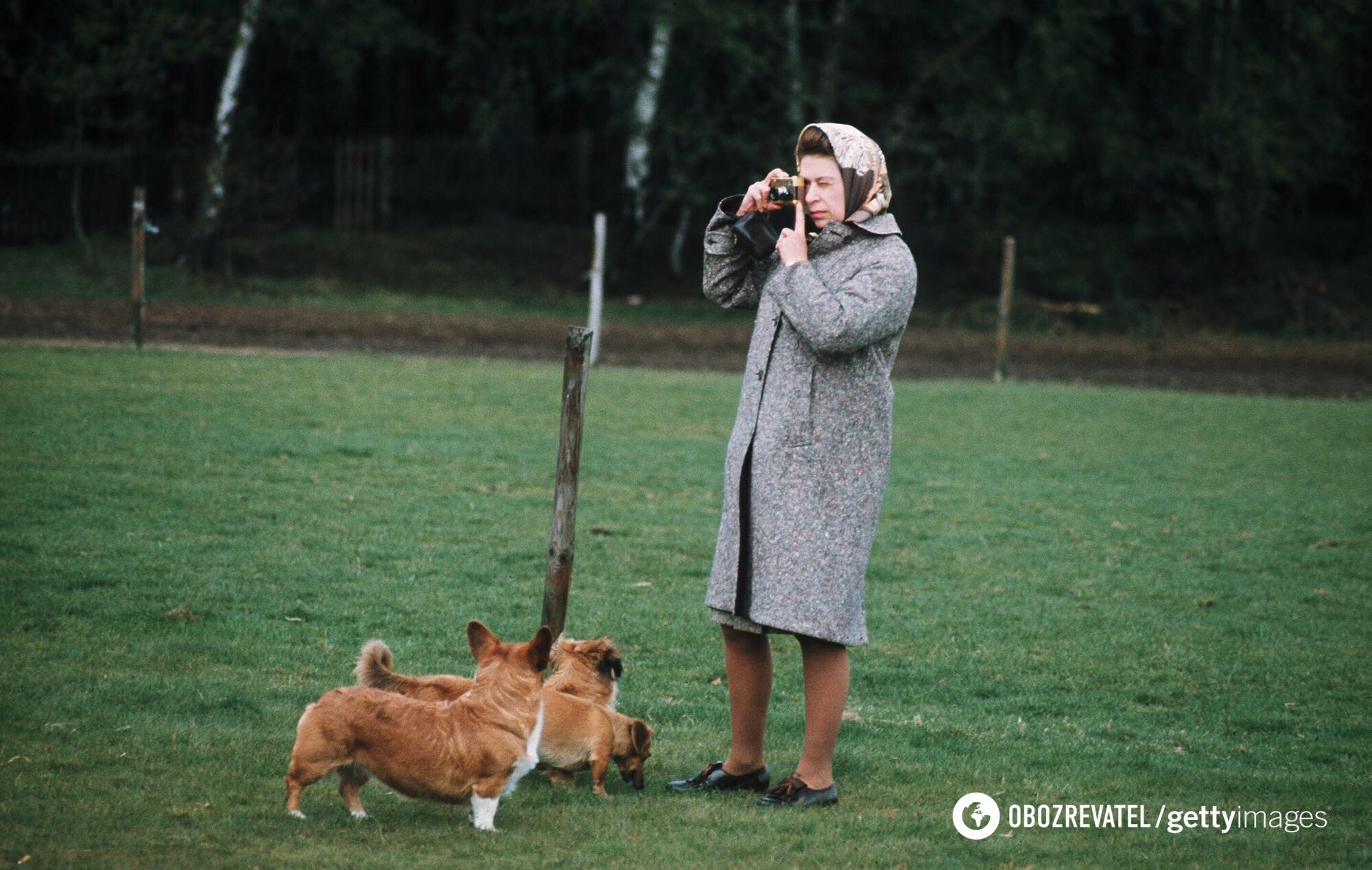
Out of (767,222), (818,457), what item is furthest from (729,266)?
(818,457)

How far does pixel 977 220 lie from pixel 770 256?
27815mm

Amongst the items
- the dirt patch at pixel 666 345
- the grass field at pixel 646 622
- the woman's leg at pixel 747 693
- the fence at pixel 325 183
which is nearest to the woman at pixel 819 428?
the woman's leg at pixel 747 693

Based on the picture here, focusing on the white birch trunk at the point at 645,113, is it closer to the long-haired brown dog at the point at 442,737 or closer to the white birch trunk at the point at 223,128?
the white birch trunk at the point at 223,128

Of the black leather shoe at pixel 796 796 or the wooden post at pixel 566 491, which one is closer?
the black leather shoe at pixel 796 796

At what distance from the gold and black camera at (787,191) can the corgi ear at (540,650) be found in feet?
4.93

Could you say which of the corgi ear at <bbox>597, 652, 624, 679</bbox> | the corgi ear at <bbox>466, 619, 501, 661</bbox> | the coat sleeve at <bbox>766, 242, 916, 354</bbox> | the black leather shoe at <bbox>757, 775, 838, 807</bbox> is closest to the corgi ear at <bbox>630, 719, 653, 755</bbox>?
the corgi ear at <bbox>597, 652, 624, 679</bbox>

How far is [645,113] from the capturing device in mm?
27719

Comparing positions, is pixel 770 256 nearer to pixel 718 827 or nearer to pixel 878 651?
pixel 718 827

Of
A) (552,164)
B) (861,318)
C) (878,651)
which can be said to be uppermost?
(552,164)

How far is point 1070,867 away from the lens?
4.24 meters

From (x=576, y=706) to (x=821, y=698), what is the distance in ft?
2.64

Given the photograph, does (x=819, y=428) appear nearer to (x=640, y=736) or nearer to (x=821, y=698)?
(x=821, y=698)

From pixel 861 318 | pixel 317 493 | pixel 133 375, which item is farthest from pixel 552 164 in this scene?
pixel 861 318

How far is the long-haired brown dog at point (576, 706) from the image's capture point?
4.56 m
